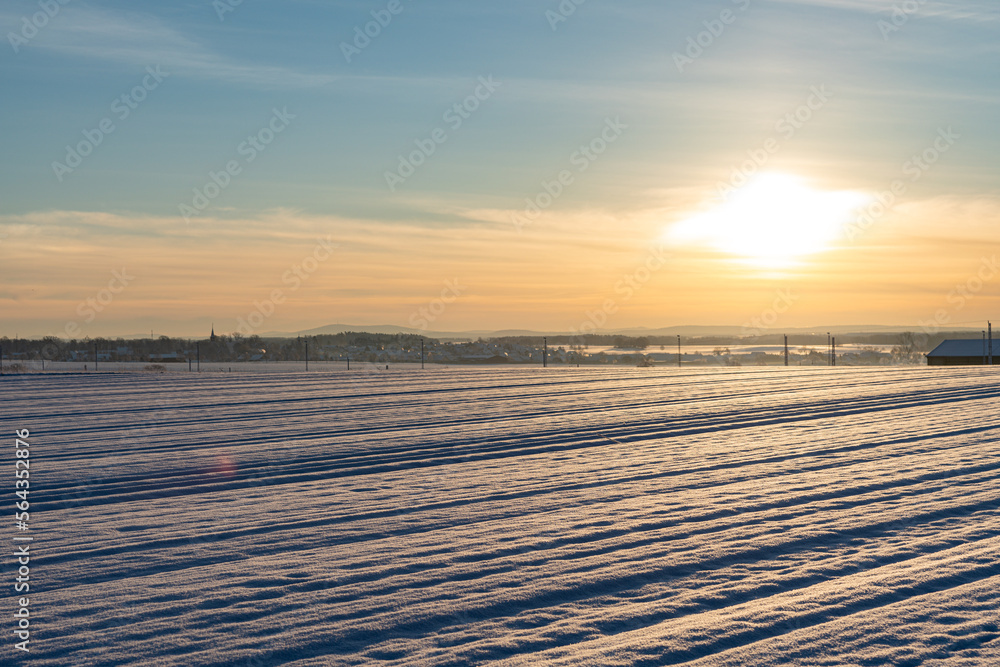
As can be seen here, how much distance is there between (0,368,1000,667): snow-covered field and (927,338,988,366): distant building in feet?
112

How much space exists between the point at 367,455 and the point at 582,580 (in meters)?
4.87

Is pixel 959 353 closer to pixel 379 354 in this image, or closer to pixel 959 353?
pixel 959 353

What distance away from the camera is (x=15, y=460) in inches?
338

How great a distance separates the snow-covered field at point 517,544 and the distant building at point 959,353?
34.1 meters

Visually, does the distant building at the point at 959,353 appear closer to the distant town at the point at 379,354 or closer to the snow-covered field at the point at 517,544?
the distant town at the point at 379,354

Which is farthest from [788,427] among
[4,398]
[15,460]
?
[4,398]

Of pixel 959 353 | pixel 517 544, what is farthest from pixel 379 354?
pixel 517 544

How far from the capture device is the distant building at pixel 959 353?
39969 millimetres

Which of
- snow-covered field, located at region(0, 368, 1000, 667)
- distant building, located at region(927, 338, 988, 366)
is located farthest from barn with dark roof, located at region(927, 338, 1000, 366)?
snow-covered field, located at region(0, 368, 1000, 667)

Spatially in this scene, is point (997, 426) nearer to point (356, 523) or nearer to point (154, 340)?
point (356, 523)

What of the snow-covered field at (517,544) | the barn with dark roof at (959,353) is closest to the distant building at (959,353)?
the barn with dark roof at (959,353)

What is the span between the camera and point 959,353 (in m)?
41.2

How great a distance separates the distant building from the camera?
39969 millimetres

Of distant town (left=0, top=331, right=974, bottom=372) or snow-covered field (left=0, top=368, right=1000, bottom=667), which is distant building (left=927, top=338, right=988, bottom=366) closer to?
distant town (left=0, top=331, right=974, bottom=372)
